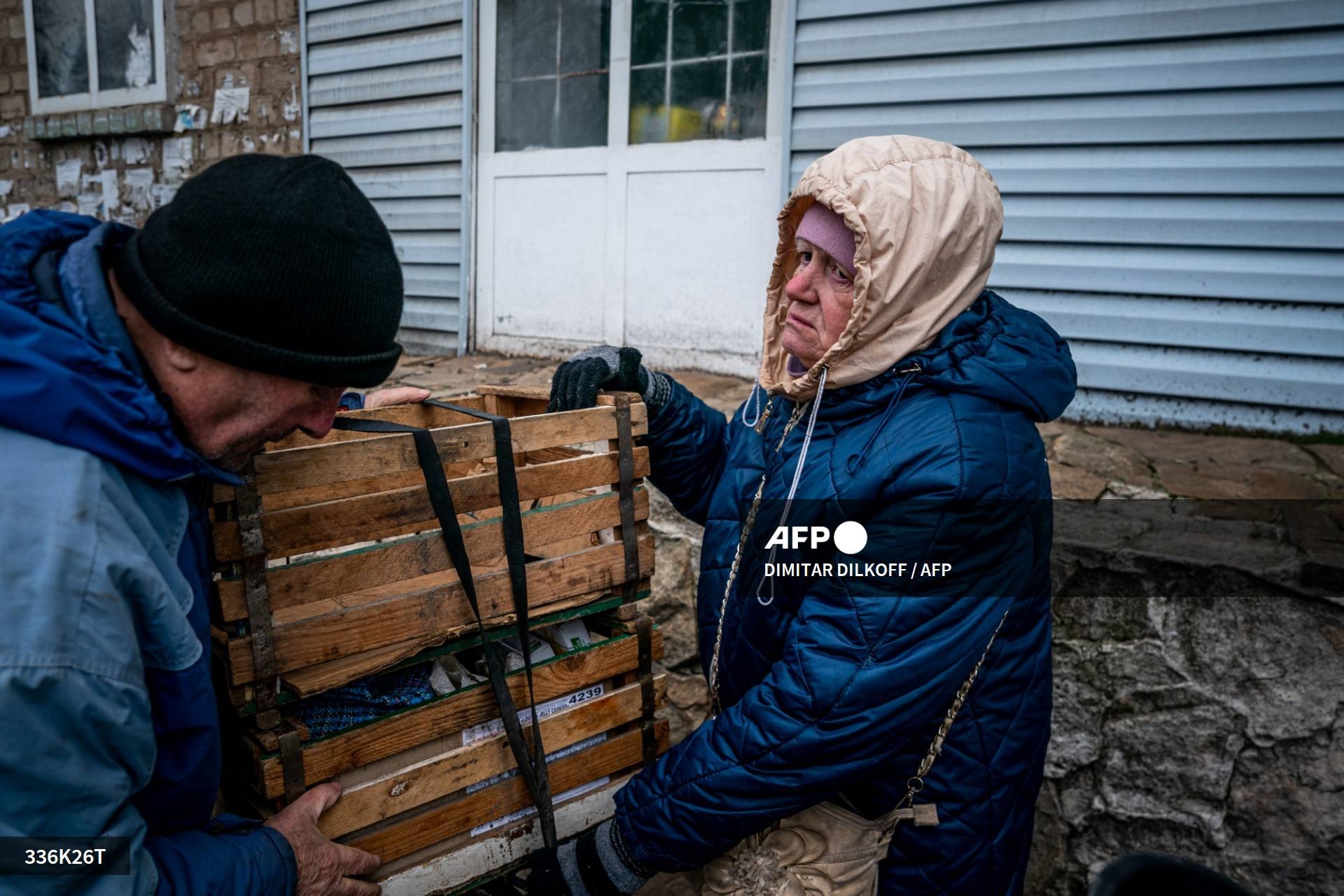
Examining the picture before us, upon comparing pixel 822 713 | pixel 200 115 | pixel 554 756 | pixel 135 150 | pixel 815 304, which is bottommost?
pixel 554 756

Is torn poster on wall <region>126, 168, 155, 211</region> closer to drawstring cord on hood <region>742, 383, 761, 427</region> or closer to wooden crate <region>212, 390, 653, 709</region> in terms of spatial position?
wooden crate <region>212, 390, 653, 709</region>

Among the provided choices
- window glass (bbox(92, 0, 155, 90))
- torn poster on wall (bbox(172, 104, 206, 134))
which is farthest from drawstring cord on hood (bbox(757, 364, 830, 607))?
window glass (bbox(92, 0, 155, 90))

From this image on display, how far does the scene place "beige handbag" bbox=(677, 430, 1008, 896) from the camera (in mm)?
1727

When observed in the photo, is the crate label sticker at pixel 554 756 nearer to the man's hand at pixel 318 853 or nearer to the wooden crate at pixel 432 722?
the wooden crate at pixel 432 722

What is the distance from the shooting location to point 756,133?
4656mm

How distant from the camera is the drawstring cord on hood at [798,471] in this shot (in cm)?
177

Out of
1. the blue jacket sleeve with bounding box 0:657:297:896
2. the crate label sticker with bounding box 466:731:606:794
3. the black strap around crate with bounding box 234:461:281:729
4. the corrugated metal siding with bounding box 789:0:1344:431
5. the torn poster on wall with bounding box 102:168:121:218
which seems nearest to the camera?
the blue jacket sleeve with bounding box 0:657:297:896

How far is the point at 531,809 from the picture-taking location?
1871 millimetres

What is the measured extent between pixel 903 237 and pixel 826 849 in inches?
44.7

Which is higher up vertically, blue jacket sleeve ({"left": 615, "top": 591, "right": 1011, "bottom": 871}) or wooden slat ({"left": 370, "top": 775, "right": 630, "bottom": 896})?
blue jacket sleeve ({"left": 615, "top": 591, "right": 1011, "bottom": 871})

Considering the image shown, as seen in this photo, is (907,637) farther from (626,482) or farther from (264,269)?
(264,269)

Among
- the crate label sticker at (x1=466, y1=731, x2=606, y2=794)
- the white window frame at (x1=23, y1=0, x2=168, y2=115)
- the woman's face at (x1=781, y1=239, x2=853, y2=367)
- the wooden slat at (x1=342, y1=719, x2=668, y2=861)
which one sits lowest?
the wooden slat at (x1=342, y1=719, x2=668, y2=861)

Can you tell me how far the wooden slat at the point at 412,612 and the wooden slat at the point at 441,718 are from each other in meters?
0.13

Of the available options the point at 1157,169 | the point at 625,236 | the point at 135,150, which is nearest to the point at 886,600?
the point at 1157,169
